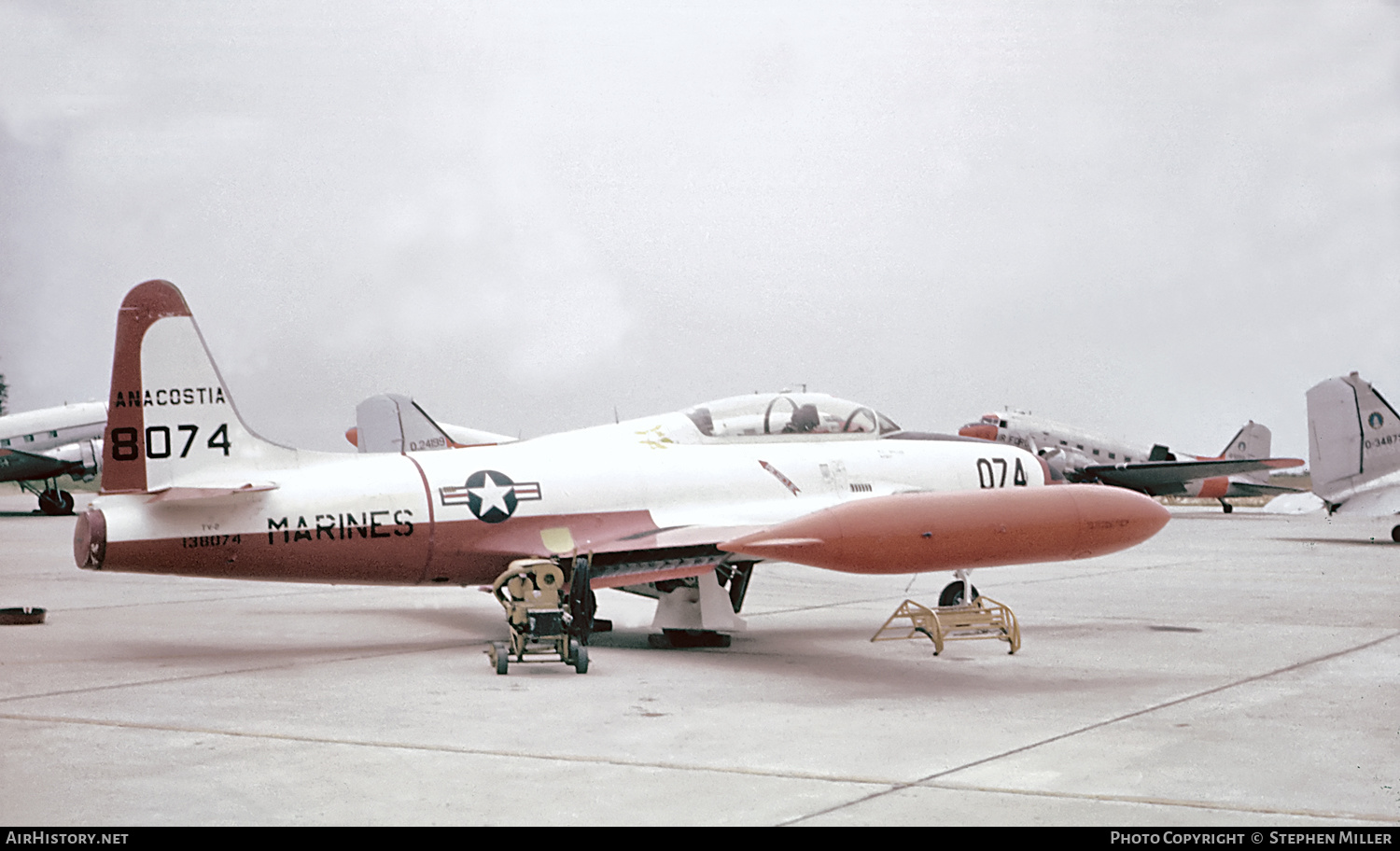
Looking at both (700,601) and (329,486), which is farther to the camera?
(700,601)

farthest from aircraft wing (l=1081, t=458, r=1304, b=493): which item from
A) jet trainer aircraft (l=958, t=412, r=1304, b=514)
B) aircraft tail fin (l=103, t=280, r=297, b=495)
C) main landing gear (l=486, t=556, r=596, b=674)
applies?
aircraft tail fin (l=103, t=280, r=297, b=495)

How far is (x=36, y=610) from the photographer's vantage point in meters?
12.3

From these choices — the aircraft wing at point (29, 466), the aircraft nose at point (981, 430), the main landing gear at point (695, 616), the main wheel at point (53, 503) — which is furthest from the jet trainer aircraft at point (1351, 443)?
the main wheel at point (53, 503)

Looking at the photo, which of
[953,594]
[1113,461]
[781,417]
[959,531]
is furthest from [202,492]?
[1113,461]

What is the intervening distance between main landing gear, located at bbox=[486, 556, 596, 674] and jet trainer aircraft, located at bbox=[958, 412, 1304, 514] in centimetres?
2365

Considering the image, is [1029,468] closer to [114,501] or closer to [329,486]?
[329,486]

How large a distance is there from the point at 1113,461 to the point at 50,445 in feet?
95.2

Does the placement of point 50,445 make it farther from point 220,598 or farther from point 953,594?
point 953,594

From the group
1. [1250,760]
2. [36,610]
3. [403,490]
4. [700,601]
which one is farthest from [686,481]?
[36,610]

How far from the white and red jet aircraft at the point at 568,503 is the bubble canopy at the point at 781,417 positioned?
0.02 meters

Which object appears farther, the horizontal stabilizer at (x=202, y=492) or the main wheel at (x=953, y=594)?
the main wheel at (x=953, y=594)

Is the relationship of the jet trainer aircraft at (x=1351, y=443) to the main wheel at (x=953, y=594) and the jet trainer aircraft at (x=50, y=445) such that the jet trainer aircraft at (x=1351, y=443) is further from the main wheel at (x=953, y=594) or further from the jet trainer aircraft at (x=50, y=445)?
the jet trainer aircraft at (x=50, y=445)

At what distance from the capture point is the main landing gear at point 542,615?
945cm
